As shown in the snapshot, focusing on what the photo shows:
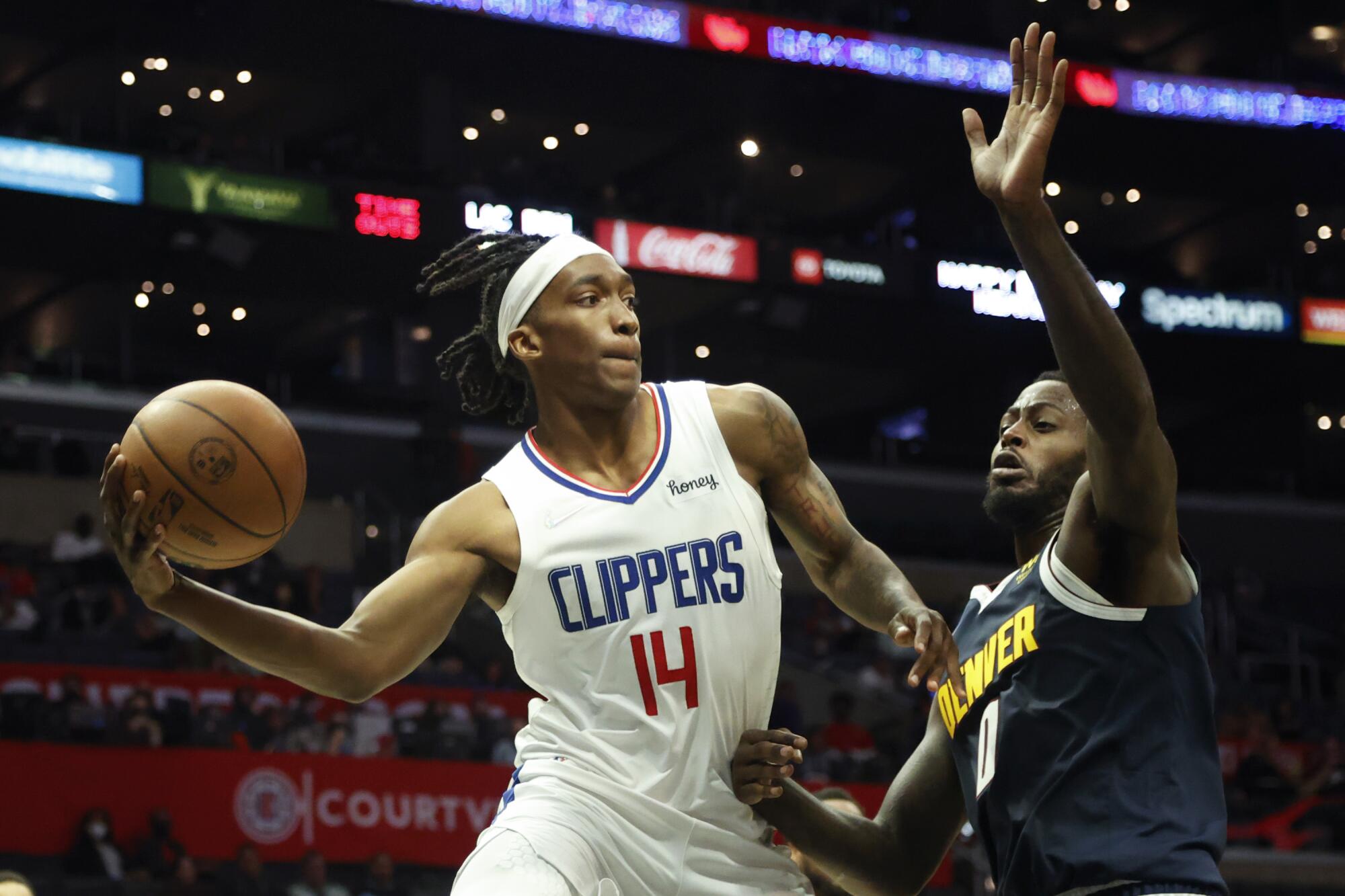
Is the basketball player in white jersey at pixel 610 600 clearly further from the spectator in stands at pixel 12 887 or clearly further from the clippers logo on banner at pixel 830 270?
the clippers logo on banner at pixel 830 270

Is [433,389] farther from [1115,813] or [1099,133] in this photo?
[1115,813]

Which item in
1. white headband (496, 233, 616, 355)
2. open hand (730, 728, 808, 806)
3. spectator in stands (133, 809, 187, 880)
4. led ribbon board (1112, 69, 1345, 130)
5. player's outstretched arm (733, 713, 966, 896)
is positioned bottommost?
spectator in stands (133, 809, 187, 880)

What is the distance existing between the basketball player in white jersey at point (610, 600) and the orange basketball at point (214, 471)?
0.50ft

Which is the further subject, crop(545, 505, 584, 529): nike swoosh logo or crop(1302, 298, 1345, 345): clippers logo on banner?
crop(1302, 298, 1345, 345): clippers logo on banner

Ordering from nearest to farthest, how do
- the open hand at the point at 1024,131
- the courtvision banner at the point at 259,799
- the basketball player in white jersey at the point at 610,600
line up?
the open hand at the point at 1024,131
the basketball player in white jersey at the point at 610,600
the courtvision banner at the point at 259,799

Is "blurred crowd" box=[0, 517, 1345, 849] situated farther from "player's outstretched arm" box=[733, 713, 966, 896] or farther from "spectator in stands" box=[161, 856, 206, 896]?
"player's outstretched arm" box=[733, 713, 966, 896]

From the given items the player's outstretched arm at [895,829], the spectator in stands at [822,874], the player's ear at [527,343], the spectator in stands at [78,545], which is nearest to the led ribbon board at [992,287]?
the spectator in stands at [78,545]

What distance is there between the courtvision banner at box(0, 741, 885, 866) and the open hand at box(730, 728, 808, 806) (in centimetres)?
782

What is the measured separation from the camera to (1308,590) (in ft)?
88.1

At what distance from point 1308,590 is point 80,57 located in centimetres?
2091

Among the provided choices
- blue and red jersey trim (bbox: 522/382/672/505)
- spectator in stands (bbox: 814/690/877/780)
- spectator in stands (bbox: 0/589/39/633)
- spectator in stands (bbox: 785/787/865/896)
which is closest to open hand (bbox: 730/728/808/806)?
blue and red jersey trim (bbox: 522/382/672/505)

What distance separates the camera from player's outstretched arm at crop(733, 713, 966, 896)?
419cm

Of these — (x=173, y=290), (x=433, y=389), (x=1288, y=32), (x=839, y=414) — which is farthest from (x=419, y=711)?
(x=1288, y=32)

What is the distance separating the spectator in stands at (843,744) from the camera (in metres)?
14.8
